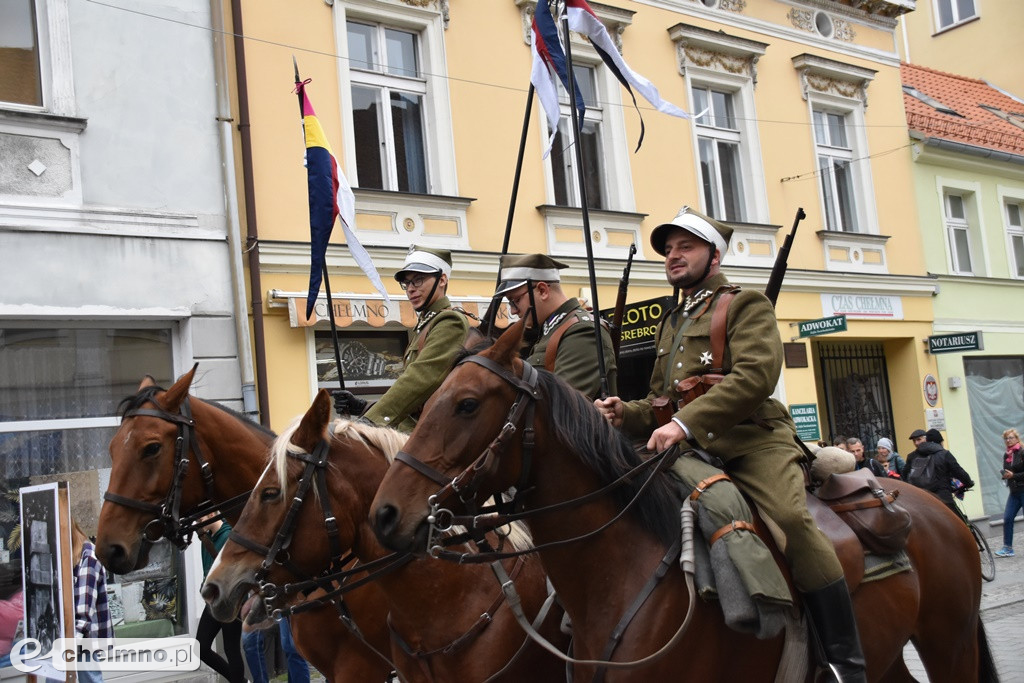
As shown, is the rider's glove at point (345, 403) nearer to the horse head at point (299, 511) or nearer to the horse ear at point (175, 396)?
the horse ear at point (175, 396)

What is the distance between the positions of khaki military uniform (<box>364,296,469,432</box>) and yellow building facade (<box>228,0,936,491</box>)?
13.2 feet

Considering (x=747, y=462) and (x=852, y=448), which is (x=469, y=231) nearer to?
(x=852, y=448)

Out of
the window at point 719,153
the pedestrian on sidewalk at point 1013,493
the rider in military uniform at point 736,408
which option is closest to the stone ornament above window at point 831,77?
the window at point 719,153

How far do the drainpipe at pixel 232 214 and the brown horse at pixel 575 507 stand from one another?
6.24 meters

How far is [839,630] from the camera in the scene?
3479 mm

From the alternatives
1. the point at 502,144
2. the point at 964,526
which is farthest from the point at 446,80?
the point at 964,526

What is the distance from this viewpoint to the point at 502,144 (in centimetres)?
1149

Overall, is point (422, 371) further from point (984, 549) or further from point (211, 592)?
point (984, 549)

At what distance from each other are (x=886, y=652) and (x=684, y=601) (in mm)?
1220

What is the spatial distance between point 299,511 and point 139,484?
3.47ft

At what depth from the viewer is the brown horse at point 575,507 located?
116 inches

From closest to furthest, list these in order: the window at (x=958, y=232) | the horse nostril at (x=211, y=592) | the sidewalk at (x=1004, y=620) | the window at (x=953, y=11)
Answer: the horse nostril at (x=211, y=592)
the sidewalk at (x=1004, y=620)
the window at (x=958, y=232)
the window at (x=953, y=11)

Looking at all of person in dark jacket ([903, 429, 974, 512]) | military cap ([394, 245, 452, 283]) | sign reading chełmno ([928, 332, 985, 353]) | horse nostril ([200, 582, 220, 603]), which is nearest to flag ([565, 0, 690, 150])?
military cap ([394, 245, 452, 283])

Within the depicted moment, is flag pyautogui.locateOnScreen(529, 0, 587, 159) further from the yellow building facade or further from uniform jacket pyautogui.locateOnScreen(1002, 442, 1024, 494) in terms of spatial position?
uniform jacket pyautogui.locateOnScreen(1002, 442, 1024, 494)
